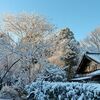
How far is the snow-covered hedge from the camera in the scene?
9420 millimetres

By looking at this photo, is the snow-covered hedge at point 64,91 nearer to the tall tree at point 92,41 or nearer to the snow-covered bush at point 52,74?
the snow-covered bush at point 52,74

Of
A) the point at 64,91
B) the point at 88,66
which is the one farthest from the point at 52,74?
the point at 64,91

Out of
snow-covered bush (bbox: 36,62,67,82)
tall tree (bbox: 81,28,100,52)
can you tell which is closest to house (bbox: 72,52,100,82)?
snow-covered bush (bbox: 36,62,67,82)

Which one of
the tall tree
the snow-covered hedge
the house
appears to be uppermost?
the tall tree

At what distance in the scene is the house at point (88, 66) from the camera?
26.8m

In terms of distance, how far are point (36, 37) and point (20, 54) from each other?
307 inches

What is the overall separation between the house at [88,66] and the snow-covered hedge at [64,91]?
37.1 feet

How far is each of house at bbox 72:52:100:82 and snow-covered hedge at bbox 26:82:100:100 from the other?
11.3 metres

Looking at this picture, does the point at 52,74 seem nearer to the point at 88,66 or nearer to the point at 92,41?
the point at 88,66

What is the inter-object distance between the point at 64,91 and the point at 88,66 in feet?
61.0

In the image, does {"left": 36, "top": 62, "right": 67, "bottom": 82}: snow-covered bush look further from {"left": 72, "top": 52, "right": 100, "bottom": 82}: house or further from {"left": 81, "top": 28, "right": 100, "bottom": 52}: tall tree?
{"left": 81, "top": 28, "right": 100, "bottom": 52}: tall tree

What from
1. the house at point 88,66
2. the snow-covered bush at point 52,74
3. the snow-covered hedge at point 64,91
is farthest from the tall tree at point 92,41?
the snow-covered hedge at point 64,91

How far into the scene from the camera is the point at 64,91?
37.3ft

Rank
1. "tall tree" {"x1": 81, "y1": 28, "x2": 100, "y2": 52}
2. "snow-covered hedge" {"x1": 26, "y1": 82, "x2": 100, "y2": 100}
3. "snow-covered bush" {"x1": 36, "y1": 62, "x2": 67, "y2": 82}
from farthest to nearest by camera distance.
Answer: "tall tree" {"x1": 81, "y1": 28, "x2": 100, "y2": 52}
"snow-covered bush" {"x1": 36, "y1": 62, "x2": 67, "y2": 82}
"snow-covered hedge" {"x1": 26, "y1": 82, "x2": 100, "y2": 100}
